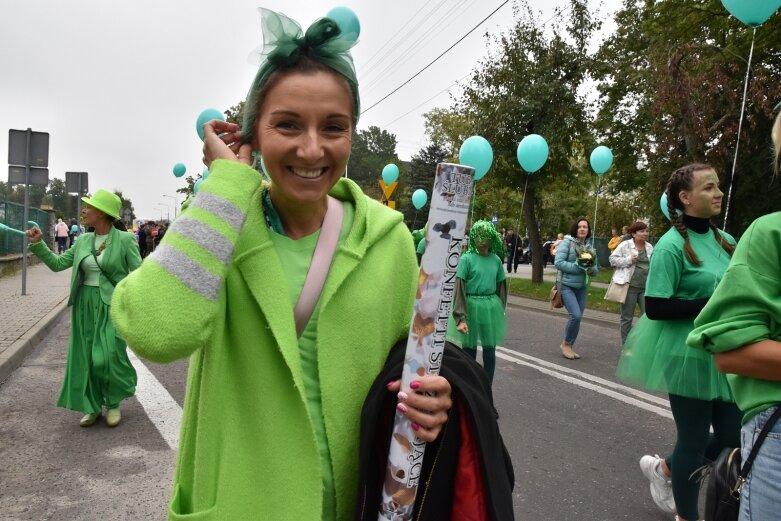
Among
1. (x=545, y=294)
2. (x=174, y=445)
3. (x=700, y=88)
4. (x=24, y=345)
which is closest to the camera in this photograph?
(x=174, y=445)

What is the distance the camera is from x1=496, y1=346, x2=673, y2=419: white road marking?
5648 millimetres

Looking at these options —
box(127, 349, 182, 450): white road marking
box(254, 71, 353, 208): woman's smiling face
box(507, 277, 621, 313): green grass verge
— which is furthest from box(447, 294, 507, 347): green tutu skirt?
box(507, 277, 621, 313): green grass verge

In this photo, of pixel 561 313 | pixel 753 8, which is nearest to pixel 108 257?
pixel 753 8

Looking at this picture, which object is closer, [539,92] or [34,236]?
[34,236]

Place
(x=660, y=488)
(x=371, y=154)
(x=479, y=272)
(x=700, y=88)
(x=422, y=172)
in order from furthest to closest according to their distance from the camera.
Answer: (x=371, y=154), (x=422, y=172), (x=700, y=88), (x=479, y=272), (x=660, y=488)

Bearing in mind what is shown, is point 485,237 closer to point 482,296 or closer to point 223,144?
point 482,296

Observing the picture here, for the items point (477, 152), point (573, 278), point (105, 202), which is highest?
point (477, 152)

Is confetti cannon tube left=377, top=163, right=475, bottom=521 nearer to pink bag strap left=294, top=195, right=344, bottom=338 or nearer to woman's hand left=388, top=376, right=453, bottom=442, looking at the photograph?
woman's hand left=388, top=376, right=453, bottom=442

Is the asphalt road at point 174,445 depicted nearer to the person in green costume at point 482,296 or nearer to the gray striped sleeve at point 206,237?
the person in green costume at point 482,296

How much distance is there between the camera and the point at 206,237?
1.21 m

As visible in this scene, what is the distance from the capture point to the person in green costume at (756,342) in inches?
61.1

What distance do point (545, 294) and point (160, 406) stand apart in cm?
1225

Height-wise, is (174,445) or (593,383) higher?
(593,383)

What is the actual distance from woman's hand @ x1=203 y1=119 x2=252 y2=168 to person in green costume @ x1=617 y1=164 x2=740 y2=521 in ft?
7.70
